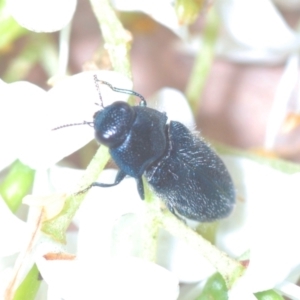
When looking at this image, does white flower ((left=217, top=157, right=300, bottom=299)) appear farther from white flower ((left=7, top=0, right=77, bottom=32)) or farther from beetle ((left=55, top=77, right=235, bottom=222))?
white flower ((left=7, top=0, right=77, bottom=32))

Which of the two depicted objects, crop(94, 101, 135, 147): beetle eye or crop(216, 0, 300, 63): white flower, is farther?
crop(216, 0, 300, 63): white flower

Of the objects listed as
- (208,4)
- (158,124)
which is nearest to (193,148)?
(158,124)

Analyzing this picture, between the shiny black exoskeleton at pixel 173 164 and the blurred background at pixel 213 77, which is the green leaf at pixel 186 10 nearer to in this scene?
the shiny black exoskeleton at pixel 173 164

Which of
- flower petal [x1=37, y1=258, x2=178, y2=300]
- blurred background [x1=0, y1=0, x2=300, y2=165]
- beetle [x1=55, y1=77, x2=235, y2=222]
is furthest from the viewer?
blurred background [x1=0, y1=0, x2=300, y2=165]

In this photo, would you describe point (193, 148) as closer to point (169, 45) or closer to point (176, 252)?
point (176, 252)

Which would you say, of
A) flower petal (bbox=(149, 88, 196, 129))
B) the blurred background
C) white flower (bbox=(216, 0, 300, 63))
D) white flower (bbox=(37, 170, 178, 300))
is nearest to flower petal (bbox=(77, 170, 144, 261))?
white flower (bbox=(37, 170, 178, 300))

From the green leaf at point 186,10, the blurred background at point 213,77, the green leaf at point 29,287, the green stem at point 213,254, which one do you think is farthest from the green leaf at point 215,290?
the blurred background at point 213,77
